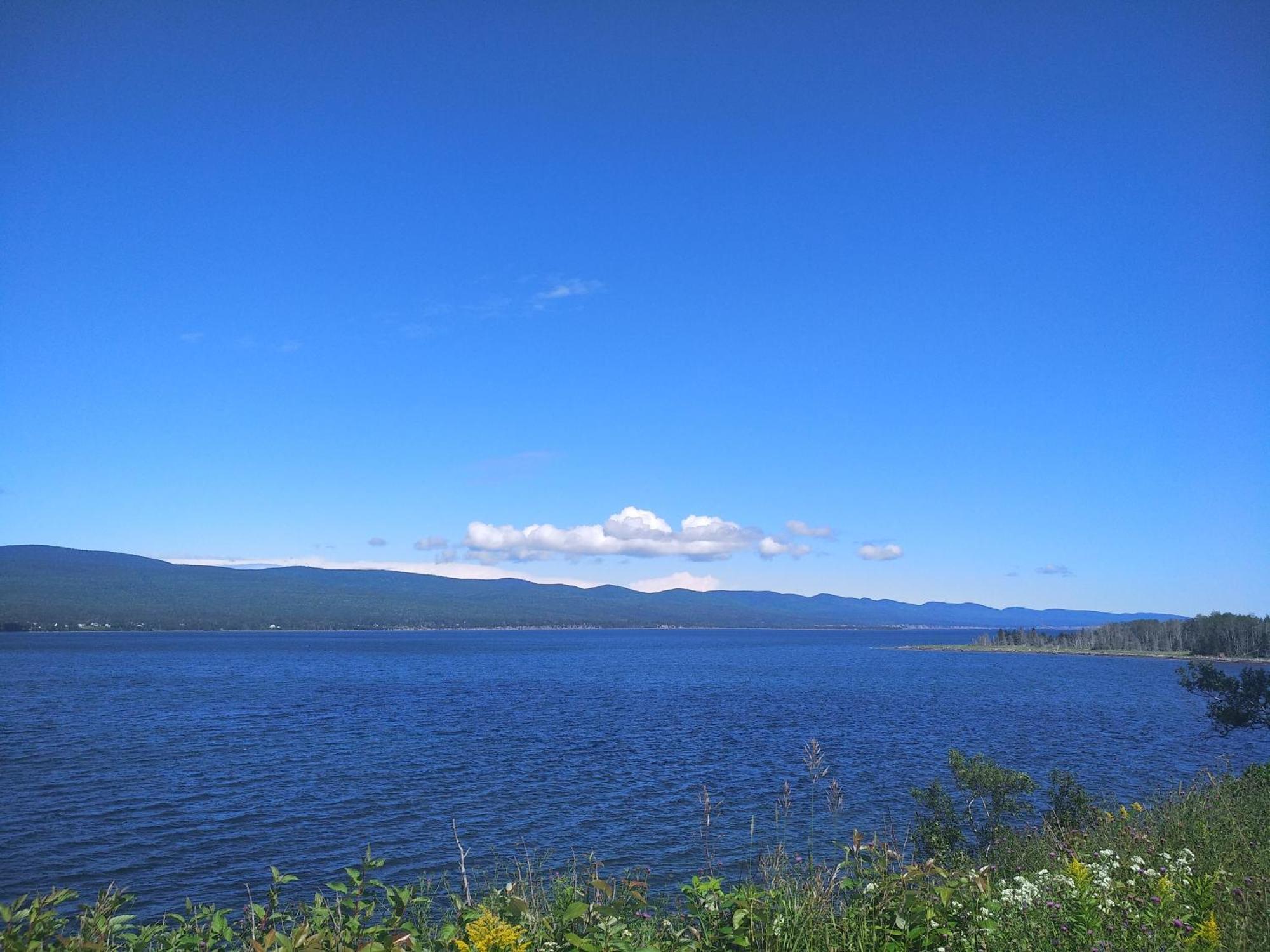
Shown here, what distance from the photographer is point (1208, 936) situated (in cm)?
515

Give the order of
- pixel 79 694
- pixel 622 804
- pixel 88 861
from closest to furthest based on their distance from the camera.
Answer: pixel 88 861 < pixel 622 804 < pixel 79 694

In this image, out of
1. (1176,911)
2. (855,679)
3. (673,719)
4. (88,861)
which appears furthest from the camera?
(855,679)

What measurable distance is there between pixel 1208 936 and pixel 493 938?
4.54 metres

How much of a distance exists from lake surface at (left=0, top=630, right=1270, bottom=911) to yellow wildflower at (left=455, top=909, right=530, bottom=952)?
9.65 meters

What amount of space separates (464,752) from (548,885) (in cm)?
2609

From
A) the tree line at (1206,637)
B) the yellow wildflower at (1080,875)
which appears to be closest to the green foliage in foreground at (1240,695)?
the yellow wildflower at (1080,875)

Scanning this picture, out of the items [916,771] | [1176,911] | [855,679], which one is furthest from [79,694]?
[1176,911]

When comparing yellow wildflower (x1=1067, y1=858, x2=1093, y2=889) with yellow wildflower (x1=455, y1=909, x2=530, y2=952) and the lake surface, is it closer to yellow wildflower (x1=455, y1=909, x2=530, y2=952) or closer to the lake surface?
yellow wildflower (x1=455, y1=909, x2=530, y2=952)

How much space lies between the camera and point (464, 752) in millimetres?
42031

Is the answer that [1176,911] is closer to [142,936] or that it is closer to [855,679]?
[142,936]

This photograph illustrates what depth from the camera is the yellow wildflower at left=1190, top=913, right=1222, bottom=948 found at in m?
5.16

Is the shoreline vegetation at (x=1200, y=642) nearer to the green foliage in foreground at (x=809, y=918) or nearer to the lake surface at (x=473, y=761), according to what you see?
the lake surface at (x=473, y=761)

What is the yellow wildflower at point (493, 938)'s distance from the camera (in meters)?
→ 4.69

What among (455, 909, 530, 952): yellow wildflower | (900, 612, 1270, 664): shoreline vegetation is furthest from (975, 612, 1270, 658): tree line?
(455, 909, 530, 952): yellow wildflower
